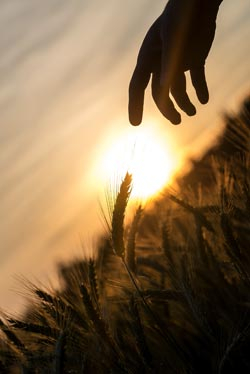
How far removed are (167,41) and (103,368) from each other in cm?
97

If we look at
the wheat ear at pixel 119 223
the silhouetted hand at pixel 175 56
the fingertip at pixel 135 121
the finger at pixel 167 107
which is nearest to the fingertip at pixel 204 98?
the silhouetted hand at pixel 175 56

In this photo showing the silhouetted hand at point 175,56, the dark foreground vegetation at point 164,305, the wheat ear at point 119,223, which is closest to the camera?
the dark foreground vegetation at point 164,305

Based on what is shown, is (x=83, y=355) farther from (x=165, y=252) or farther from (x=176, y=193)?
(x=176, y=193)

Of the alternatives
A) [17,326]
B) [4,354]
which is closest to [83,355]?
[17,326]

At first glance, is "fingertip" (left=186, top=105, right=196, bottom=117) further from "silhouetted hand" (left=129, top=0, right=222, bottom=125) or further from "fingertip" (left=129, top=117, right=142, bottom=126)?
"fingertip" (left=129, top=117, right=142, bottom=126)

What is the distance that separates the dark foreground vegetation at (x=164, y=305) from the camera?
1714mm

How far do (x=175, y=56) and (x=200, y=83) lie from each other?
17cm

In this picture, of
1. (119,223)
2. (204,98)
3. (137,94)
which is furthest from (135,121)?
(119,223)

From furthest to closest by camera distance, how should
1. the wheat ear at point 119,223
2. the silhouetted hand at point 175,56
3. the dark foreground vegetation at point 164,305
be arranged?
the wheat ear at point 119,223
the silhouetted hand at point 175,56
the dark foreground vegetation at point 164,305

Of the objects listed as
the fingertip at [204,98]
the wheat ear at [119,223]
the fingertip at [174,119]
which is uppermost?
the fingertip at [174,119]

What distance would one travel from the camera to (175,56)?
1.89 metres

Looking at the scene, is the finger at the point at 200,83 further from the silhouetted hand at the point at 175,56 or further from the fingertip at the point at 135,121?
the fingertip at the point at 135,121

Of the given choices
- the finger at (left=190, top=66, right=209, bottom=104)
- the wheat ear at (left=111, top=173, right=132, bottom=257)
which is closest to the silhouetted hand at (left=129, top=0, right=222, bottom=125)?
the finger at (left=190, top=66, right=209, bottom=104)

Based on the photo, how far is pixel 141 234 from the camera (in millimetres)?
3236
